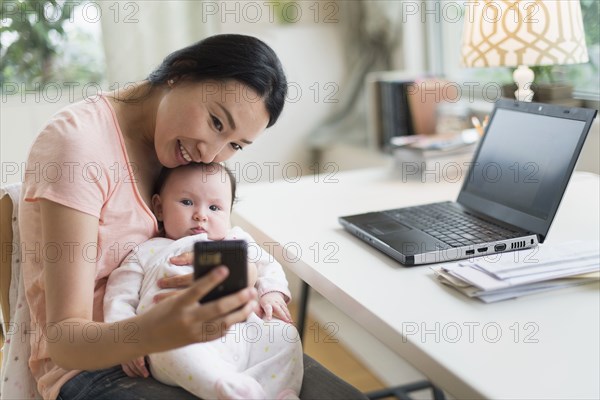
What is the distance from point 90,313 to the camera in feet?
3.28

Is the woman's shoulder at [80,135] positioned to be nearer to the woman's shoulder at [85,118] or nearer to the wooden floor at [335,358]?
the woman's shoulder at [85,118]

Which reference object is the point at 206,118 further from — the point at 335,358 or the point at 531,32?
the point at 335,358

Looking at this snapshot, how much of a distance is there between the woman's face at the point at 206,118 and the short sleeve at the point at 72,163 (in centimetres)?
10

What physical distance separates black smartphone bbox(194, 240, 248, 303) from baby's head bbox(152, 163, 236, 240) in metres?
0.43

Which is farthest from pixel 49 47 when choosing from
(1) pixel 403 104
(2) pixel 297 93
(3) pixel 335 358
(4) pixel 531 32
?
(4) pixel 531 32

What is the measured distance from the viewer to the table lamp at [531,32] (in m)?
1.52

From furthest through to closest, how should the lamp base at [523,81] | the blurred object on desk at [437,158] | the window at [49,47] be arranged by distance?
the window at [49,47] < the blurred object on desk at [437,158] < the lamp base at [523,81]

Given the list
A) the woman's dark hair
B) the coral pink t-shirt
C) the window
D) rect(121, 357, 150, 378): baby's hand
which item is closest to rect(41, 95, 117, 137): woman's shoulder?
the coral pink t-shirt

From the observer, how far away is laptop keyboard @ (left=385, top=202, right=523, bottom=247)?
1227 millimetres

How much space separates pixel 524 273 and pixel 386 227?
0.36 m

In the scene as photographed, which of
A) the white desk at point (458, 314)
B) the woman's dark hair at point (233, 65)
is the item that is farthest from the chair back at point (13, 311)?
the white desk at point (458, 314)


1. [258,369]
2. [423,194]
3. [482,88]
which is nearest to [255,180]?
[482,88]

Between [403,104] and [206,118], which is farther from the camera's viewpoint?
[403,104]

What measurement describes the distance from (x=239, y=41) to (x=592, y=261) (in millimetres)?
680
